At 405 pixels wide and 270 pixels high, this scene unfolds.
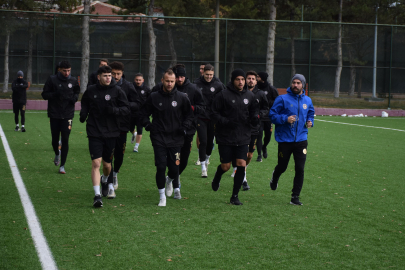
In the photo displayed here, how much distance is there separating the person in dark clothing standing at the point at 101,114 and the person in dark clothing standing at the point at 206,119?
2.81m

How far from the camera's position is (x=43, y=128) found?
1864 centimetres

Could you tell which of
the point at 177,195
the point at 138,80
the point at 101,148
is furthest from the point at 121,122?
the point at 138,80

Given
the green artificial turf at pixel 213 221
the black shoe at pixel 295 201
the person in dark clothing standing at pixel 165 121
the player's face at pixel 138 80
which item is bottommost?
the green artificial turf at pixel 213 221

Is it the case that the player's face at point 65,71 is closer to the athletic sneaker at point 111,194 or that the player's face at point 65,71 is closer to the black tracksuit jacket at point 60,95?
the black tracksuit jacket at point 60,95

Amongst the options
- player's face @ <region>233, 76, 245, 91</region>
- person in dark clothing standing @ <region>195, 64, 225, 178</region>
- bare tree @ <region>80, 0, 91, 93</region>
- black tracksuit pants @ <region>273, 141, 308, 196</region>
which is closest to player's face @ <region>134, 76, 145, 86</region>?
person in dark clothing standing @ <region>195, 64, 225, 178</region>

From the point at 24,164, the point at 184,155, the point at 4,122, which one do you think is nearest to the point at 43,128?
the point at 4,122

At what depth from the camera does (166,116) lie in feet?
24.3

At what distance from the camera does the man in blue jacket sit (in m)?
7.57

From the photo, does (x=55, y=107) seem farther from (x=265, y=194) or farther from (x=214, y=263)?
(x=214, y=263)

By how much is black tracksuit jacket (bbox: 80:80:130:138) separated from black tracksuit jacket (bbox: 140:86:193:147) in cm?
35

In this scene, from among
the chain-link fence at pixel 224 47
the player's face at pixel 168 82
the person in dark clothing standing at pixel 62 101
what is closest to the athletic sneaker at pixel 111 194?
the player's face at pixel 168 82

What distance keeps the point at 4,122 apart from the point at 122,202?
14.1 meters

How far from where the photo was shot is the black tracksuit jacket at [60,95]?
32.9ft

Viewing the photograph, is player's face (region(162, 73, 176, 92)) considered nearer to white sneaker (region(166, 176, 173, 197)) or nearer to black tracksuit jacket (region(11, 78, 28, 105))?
white sneaker (region(166, 176, 173, 197))
